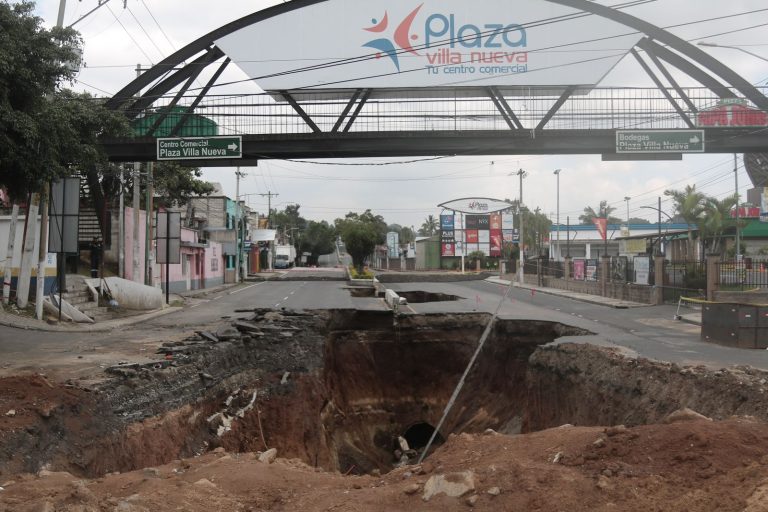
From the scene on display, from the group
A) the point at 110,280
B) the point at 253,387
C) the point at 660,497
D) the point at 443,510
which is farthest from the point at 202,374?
the point at 110,280

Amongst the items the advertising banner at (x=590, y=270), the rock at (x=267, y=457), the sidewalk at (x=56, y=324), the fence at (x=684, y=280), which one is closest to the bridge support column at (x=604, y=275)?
the advertising banner at (x=590, y=270)

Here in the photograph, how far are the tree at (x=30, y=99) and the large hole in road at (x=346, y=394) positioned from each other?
12.9 feet

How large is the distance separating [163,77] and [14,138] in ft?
34.0

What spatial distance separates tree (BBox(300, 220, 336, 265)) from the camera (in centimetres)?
12388

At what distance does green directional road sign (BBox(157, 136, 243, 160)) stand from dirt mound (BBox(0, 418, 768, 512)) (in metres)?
12.9

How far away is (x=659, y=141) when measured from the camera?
704 inches

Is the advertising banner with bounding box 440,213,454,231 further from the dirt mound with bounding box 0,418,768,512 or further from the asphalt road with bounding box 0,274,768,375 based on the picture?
the dirt mound with bounding box 0,418,768,512

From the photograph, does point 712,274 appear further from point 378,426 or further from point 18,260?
point 18,260

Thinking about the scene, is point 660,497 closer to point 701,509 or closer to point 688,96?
point 701,509

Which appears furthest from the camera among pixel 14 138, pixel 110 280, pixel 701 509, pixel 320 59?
pixel 110 280

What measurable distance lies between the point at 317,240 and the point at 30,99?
114133 mm

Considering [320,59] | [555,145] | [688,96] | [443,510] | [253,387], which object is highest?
[320,59]

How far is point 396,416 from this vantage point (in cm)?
1995

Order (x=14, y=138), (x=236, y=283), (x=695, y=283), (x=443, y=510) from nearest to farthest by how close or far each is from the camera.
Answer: (x=443, y=510) → (x=14, y=138) → (x=695, y=283) → (x=236, y=283)
